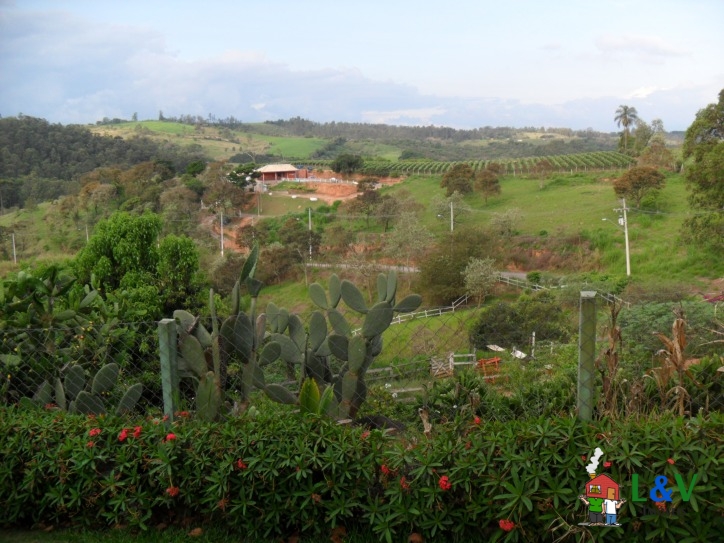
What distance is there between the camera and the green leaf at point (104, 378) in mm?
3645

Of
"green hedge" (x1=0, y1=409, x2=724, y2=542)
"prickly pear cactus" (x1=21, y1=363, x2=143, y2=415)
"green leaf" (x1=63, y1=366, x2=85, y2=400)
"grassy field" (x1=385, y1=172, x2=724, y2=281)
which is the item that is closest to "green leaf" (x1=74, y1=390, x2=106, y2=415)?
"prickly pear cactus" (x1=21, y1=363, x2=143, y2=415)

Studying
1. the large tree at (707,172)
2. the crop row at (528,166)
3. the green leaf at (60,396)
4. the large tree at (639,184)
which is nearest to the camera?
the green leaf at (60,396)

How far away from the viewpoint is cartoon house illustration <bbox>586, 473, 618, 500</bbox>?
251 cm

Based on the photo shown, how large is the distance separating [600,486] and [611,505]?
8cm

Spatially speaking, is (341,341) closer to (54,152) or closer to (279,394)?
(279,394)

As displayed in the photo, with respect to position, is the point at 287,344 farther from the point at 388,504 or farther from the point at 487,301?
the point at 487,301

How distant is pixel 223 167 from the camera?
44875mm

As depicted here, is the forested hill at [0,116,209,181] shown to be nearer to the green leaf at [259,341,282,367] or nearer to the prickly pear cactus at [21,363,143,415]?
the prickly pear cactus at [21,363,143,415]

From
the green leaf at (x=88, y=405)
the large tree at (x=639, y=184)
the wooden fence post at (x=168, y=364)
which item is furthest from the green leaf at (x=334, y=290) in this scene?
the large tree at (x=639, y=184)

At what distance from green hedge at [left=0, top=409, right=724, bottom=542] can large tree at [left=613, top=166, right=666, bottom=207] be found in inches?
1040

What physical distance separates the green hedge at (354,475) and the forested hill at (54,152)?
145ft

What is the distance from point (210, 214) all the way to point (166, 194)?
2.76 meters

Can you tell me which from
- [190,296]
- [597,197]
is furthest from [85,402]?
[597,197]

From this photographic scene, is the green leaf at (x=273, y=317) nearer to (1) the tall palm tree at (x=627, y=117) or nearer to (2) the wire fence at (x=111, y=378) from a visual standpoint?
(2) the wire fence at (x=111, y=378)
